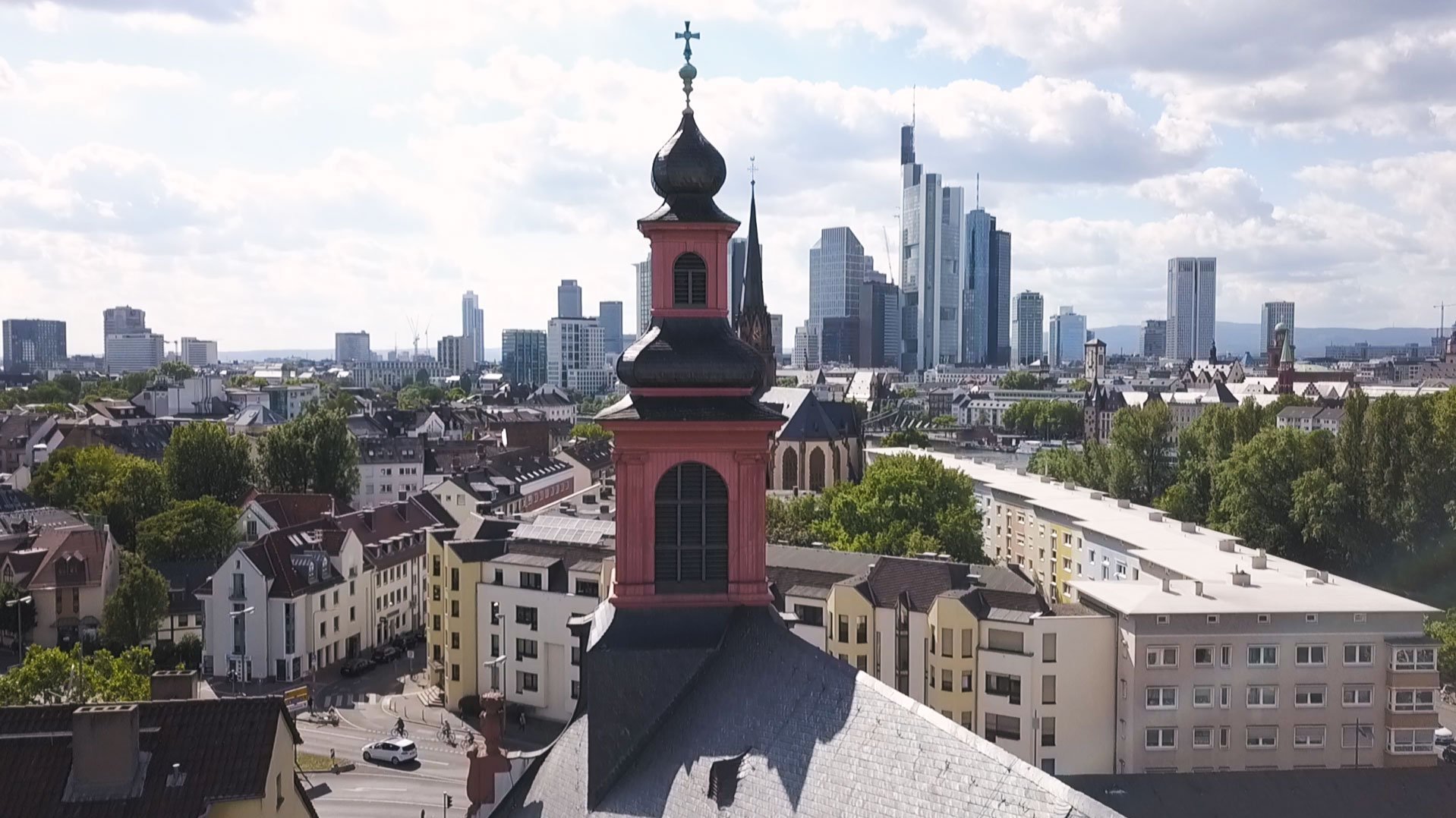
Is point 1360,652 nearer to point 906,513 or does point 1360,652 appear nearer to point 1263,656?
point 1263,656

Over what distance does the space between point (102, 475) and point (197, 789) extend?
272 ft

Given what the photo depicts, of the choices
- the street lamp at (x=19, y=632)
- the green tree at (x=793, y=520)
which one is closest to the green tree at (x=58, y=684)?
the street lamp at (x=19, y=632)

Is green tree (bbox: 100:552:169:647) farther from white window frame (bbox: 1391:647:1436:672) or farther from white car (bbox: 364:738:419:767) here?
white window frame (bbox: 1391:647:1436:672)

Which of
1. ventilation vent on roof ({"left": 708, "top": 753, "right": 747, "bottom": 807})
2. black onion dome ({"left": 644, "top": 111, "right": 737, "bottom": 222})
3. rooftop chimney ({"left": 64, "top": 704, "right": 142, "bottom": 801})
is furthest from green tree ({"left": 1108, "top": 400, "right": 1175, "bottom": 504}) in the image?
ventilation vent on roof ({"left": 708, "top": 753, "right": 747, "bottom": 807})

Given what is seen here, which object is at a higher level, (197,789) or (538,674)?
(197,789)

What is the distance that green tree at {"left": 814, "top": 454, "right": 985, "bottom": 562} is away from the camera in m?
69.3

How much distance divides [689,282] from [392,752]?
36.6 meters

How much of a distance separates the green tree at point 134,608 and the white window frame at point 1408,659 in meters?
56.3

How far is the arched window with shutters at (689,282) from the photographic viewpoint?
20.7 metres

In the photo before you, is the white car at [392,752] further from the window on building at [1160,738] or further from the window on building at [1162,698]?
the window on building at [1162,698]

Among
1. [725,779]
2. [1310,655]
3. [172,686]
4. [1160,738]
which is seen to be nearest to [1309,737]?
[1310,655]

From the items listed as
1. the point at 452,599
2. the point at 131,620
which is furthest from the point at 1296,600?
the point at 131,620

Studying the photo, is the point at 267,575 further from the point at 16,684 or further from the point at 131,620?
the point at 16,684

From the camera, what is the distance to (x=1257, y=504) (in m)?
87.8
